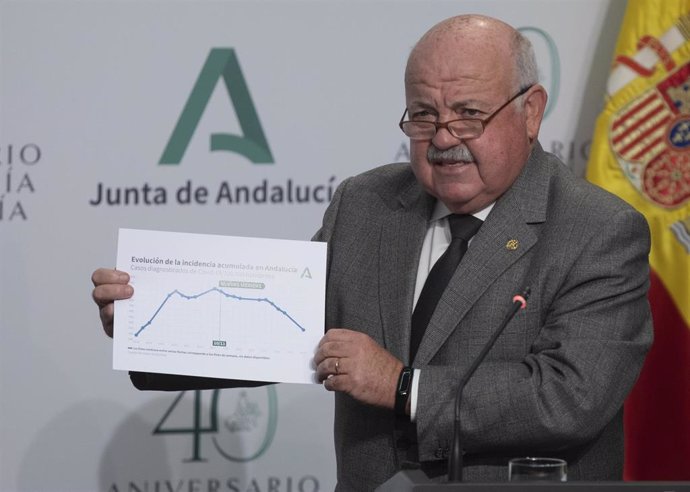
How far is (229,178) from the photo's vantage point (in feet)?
13.0

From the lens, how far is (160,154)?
3.94 m

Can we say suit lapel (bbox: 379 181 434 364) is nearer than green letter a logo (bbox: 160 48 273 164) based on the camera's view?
Yes

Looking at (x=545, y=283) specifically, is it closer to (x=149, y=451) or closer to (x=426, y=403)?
(x=426, y=403)

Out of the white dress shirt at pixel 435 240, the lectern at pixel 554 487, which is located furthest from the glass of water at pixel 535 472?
the white dress shirt at pixel 435 240

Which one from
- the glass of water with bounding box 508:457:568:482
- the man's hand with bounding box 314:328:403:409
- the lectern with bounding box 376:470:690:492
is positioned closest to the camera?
the lectern with bounding box 376:470:690:492

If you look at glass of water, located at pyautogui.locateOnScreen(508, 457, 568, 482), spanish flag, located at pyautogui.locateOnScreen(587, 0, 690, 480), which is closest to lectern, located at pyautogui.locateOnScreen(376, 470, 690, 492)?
glass of water, located at pyautogui.locateOnScreen(508, 457, 568, 482)

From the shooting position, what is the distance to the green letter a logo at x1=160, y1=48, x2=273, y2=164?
395 cm

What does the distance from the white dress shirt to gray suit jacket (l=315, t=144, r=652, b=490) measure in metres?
0.02

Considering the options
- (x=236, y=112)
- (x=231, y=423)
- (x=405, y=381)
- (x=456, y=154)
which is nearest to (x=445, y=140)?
(x=456, y=154)

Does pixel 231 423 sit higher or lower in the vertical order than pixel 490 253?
lower

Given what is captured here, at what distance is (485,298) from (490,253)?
0.38 feet

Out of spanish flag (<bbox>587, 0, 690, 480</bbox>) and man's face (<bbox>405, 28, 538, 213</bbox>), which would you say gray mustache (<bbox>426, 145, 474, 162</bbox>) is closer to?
man's face (<bbox>405, 28, 538, 213</bbox>)

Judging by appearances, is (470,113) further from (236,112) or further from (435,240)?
(236,112)

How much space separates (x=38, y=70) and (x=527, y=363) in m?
2.33
